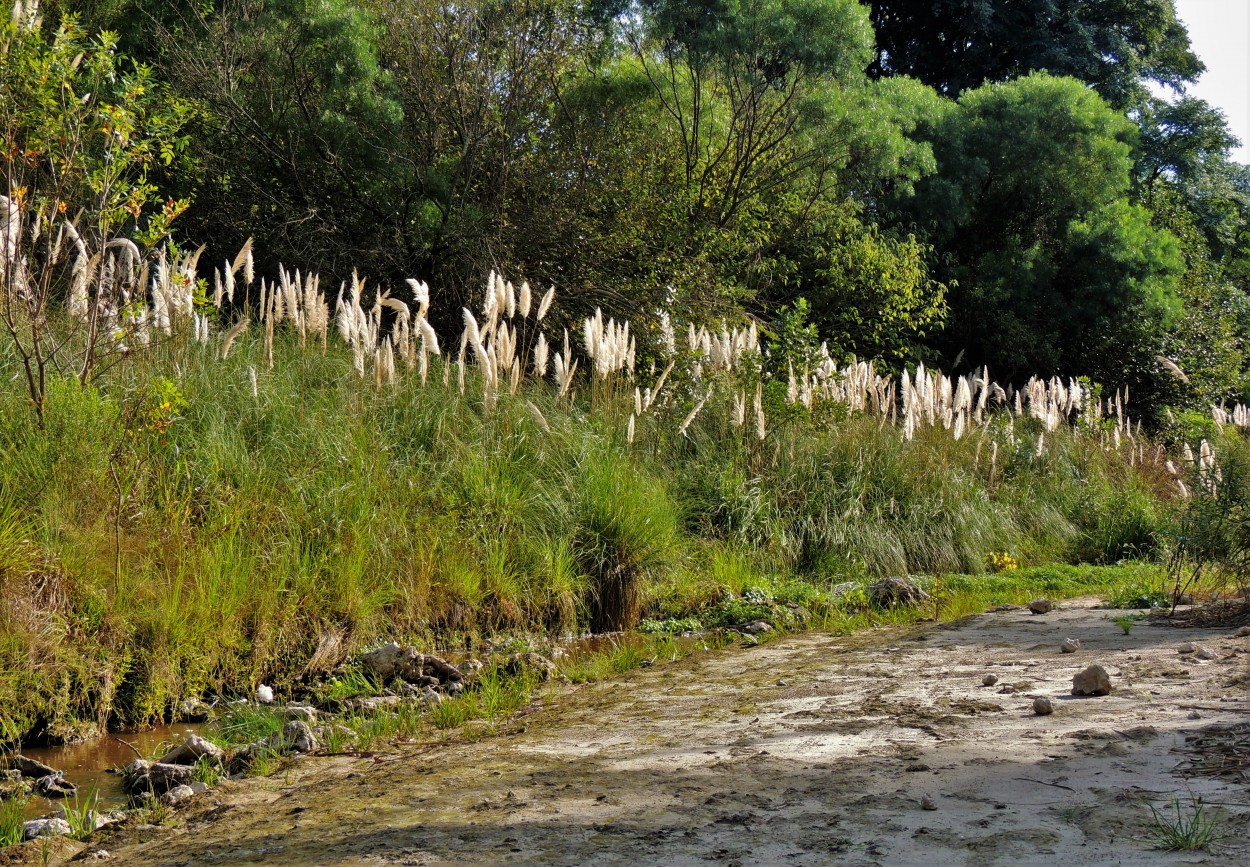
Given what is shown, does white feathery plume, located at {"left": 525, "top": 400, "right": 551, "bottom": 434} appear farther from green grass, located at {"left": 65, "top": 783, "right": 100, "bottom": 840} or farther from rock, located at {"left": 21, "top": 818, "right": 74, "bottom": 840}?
rock, located at {"left": 21, "top": 818, "right": 74, "bottom": 840}

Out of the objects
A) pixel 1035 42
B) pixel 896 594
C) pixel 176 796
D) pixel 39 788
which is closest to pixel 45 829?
pixel 176 796

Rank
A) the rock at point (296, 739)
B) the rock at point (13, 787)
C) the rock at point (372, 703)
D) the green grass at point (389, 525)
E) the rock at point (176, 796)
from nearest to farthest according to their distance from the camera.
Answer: the rock at point (176, 796) < the rock at point (13, 787) < the rock at point (296, 739) < the rock at point (372, 703) < the green grass at point (389, 525)

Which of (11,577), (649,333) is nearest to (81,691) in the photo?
(11,577)

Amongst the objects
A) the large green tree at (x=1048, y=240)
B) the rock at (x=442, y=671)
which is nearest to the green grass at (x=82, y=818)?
the rock at (x=442, y=671)

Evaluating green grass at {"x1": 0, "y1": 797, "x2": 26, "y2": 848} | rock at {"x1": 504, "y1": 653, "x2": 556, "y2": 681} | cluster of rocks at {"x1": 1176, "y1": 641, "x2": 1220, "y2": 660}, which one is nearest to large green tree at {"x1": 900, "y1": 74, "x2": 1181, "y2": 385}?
cluster of rocks at {"x1": 1176, "y1": 641, "x2": 1220, "y2": 660}

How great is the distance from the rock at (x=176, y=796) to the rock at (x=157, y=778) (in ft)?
0.29

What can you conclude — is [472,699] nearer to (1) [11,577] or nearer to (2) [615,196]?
(1) [11,577]

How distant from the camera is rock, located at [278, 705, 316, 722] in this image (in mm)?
4579

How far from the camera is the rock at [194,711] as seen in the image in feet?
15.7

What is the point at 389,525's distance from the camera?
6309 millimetres

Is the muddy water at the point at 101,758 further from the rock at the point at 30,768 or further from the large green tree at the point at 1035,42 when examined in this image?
the large green tree at the point at 1035,42

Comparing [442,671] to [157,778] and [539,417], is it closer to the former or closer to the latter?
[157,778]

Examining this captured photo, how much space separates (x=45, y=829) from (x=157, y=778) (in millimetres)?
511

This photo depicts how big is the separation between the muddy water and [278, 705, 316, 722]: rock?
0.36 m
